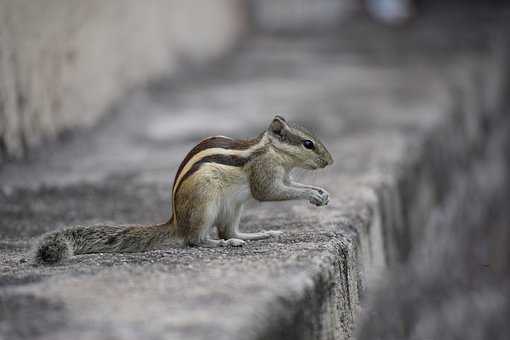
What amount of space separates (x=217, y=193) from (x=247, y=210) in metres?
0.94

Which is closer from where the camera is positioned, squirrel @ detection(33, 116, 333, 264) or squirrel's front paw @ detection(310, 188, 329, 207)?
squirrel @ detection(33, 116, 333, 264)

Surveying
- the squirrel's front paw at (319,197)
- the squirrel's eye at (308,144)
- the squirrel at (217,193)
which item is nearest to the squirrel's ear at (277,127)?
the squirrel at (217,193)

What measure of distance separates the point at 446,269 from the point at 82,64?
2.62m

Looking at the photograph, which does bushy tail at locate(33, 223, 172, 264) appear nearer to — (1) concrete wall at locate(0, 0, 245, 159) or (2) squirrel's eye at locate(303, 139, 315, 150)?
(2) squirrel's eye at locate(303, 139, 315, 150)

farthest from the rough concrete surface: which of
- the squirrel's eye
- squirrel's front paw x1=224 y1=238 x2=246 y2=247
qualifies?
the squirrel's eye

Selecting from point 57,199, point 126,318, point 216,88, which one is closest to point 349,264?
point 126,318

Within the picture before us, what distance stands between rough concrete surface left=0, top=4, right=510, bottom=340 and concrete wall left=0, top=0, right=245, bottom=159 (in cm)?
15

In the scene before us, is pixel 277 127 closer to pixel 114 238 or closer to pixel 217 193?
pixel 217 193

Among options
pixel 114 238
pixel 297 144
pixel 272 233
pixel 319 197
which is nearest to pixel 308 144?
pixel 297 144

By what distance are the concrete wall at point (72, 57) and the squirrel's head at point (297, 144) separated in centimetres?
198

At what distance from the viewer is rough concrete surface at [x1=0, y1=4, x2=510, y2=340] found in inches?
88.0

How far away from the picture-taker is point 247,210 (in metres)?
3.92

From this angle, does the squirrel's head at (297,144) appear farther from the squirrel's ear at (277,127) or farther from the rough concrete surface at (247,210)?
the rough concrete surface at (247,210)

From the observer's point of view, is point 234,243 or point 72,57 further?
point 72,57
